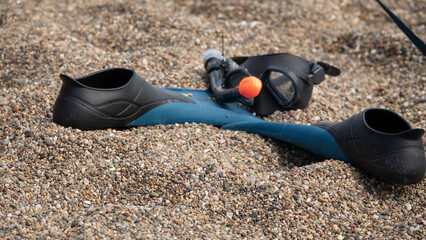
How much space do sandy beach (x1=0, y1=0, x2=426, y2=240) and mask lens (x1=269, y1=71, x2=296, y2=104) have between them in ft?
0.39

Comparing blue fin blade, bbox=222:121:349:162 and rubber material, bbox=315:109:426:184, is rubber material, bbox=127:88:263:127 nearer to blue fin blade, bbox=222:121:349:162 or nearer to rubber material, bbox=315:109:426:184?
blue fin blade, bbox=222:121:349:162

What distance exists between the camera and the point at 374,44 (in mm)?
4105

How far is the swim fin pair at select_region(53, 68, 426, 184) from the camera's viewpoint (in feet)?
8.16

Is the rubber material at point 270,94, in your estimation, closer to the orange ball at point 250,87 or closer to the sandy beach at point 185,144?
the sandy beach at point 185,144

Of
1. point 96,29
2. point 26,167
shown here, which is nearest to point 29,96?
point 26,167

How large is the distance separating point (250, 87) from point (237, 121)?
23 centimetres

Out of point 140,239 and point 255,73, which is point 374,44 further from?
point 140,239

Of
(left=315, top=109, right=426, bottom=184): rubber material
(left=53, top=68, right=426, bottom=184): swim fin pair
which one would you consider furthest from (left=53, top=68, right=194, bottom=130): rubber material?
(left=315, top=109, right=426, bottom=184): rubber material

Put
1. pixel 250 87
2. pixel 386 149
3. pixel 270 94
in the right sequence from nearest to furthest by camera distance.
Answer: pixel 386 149
pixel 250 87
pixel 270 94

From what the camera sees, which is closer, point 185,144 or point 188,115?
point 185,144

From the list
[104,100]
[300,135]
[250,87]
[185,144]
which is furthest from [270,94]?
[104,100]

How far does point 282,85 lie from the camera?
314cm

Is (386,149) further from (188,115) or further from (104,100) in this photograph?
(104,100)

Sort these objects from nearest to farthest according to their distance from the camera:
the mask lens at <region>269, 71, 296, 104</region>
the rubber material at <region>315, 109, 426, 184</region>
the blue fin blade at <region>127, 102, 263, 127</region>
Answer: the rubber material at <region>315, 109, 426, 184</region>
the blue fin blade at <region>127, 102, 263, 127</region>
the mask lens at <region>269, 71, 296, 104</region>
